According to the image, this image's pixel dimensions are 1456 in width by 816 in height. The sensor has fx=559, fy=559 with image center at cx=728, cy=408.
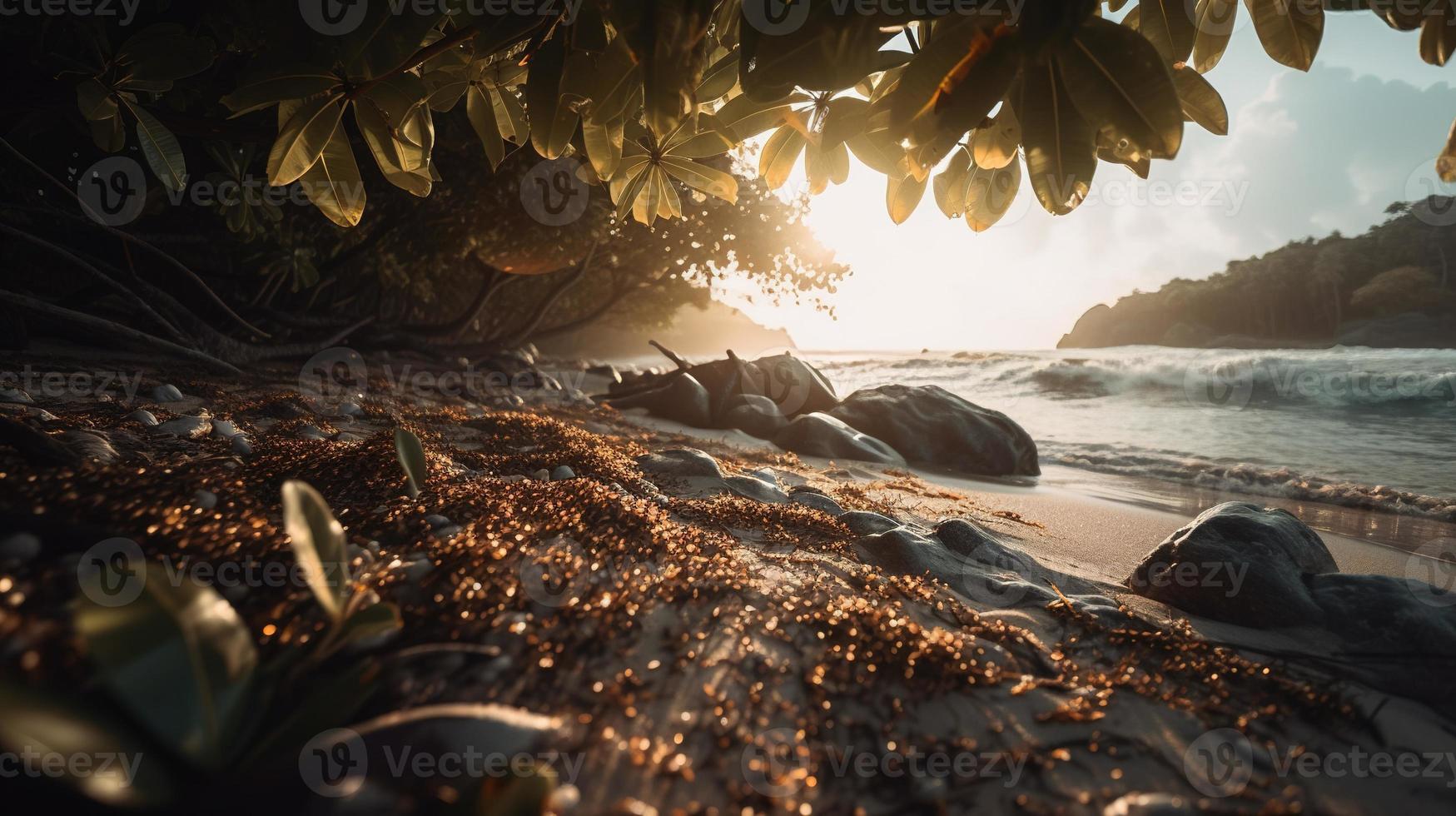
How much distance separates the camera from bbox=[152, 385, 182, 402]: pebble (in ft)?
10.6

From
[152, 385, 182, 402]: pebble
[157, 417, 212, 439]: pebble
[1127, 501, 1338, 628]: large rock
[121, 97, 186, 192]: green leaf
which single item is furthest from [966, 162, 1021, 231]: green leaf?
[152, 385, 182, 402]: pebble

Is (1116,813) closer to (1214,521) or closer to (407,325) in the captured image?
(1214,521)

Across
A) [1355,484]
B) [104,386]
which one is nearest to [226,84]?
[104,386]

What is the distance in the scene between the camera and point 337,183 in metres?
1.72

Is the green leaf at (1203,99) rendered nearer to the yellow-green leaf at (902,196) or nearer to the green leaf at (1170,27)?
the green leaf at (1170,27)

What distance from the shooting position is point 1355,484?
5.51 metres

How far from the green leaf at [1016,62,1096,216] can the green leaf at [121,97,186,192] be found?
9.58 ft

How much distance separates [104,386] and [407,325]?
26.4 ft

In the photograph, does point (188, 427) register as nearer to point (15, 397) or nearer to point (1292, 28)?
point (15, 397)

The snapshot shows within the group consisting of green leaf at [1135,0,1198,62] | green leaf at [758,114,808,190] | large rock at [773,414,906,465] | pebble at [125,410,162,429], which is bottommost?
large rock at [773,414,906,465]

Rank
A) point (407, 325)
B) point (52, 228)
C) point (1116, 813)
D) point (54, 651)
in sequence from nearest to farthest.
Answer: point (54, 651), point (1116, 813), point (52, 228), point (407, 325)

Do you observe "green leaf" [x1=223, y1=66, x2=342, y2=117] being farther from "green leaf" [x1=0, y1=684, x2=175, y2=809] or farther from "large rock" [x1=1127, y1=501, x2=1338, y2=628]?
"large rock" [x1=1127, y1=501, x2=1338, y2=628]

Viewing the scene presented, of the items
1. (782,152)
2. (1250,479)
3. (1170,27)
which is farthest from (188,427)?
(1250,479)

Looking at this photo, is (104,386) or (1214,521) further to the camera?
(104,386)
